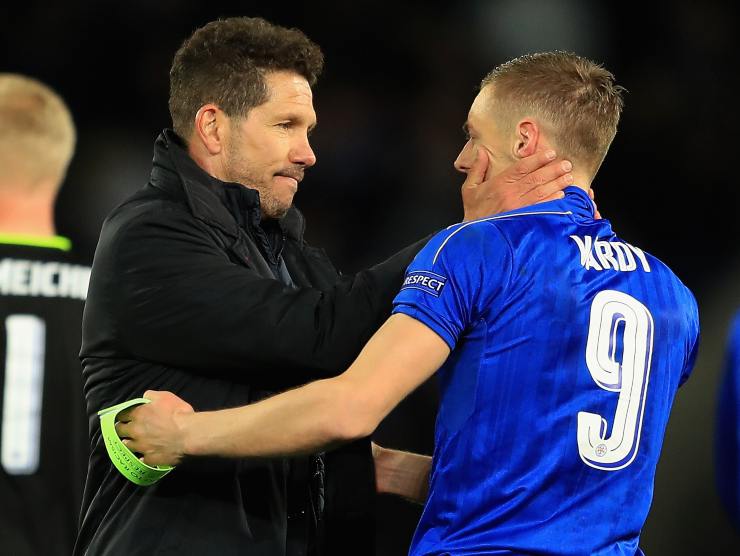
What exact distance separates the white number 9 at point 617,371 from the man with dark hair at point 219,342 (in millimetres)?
246

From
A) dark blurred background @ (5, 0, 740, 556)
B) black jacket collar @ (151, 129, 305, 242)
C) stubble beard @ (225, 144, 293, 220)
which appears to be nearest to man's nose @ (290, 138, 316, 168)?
stubble beard @ (225, 144, 293, 220)

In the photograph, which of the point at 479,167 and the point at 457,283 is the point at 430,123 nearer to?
the point at 479,167

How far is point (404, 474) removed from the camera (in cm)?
218

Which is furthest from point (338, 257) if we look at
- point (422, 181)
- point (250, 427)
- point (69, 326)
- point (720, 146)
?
point (250, 427)

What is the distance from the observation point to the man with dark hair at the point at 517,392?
5.12 ft

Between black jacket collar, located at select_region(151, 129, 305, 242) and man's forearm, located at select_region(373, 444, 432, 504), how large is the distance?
22.9 inches

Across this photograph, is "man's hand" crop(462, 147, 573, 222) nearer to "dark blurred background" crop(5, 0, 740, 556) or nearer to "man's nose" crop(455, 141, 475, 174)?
"man's nose" crop(455, 141, 475, 174)

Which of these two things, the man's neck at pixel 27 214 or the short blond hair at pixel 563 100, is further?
the man's neck at pixel 27 214

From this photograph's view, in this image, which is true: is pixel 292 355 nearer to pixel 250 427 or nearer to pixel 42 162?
pixel 250 427

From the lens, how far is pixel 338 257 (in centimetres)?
379

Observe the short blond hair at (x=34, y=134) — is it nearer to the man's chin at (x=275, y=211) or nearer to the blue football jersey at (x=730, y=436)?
the man's chin at (x=275, y=211)

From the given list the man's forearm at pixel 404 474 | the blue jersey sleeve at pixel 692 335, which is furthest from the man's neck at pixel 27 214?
the blue jersey sleeve at pixel 692 335

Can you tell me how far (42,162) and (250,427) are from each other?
2.15m

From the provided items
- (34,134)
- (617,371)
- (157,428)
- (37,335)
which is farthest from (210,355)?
(34,134)
